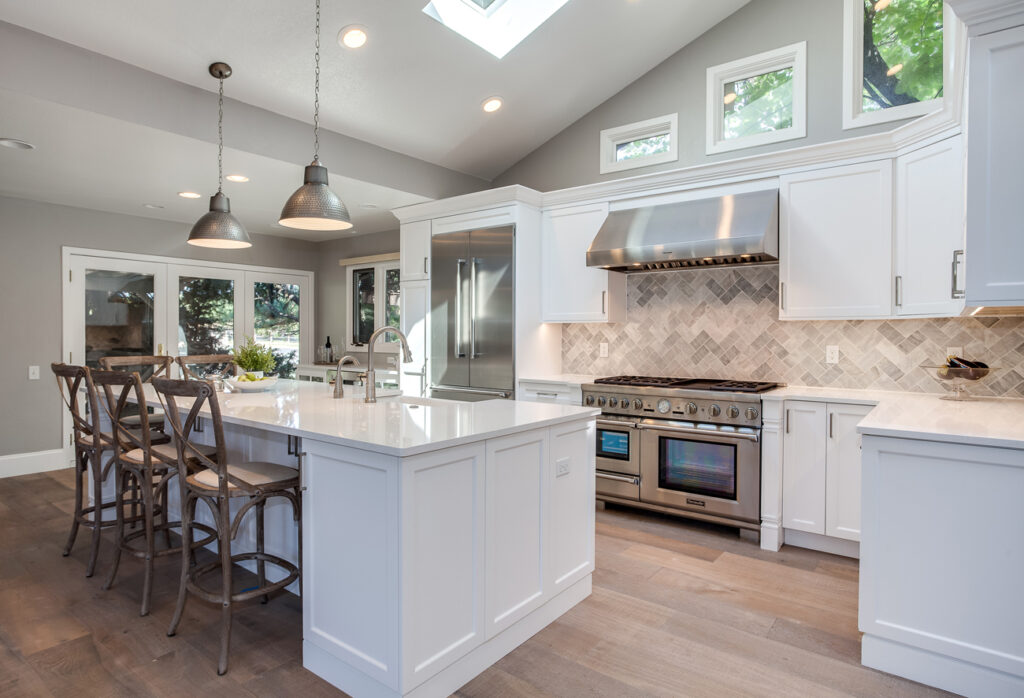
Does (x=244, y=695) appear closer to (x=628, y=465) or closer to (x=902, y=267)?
(x=628, y=465)

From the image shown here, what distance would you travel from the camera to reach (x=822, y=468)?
322 centimetres

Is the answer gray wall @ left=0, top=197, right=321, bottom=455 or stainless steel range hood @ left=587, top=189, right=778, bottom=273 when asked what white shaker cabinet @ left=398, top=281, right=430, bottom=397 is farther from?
gray wall @ left=0, top=197, right=321, bottom=455

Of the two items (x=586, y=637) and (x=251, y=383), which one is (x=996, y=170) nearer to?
(x=586, y=637)

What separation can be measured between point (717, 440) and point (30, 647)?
3496 mm

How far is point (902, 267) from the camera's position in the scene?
10.3 feet

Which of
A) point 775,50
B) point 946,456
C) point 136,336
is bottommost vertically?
point 946,456

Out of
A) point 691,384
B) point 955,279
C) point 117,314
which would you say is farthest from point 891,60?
point 117,314

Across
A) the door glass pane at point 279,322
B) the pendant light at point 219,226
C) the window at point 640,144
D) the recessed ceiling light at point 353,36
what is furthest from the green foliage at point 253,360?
the door glass pane at point 279,322

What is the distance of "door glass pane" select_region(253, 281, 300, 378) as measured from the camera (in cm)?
666

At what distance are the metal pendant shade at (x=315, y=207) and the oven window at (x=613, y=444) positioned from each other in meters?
2.24

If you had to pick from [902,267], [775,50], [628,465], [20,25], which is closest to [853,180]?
[902,267]

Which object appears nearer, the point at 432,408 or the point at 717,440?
the point at 432,408

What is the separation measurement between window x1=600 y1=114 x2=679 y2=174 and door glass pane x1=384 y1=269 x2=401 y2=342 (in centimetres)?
276

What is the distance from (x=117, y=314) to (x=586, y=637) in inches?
216
